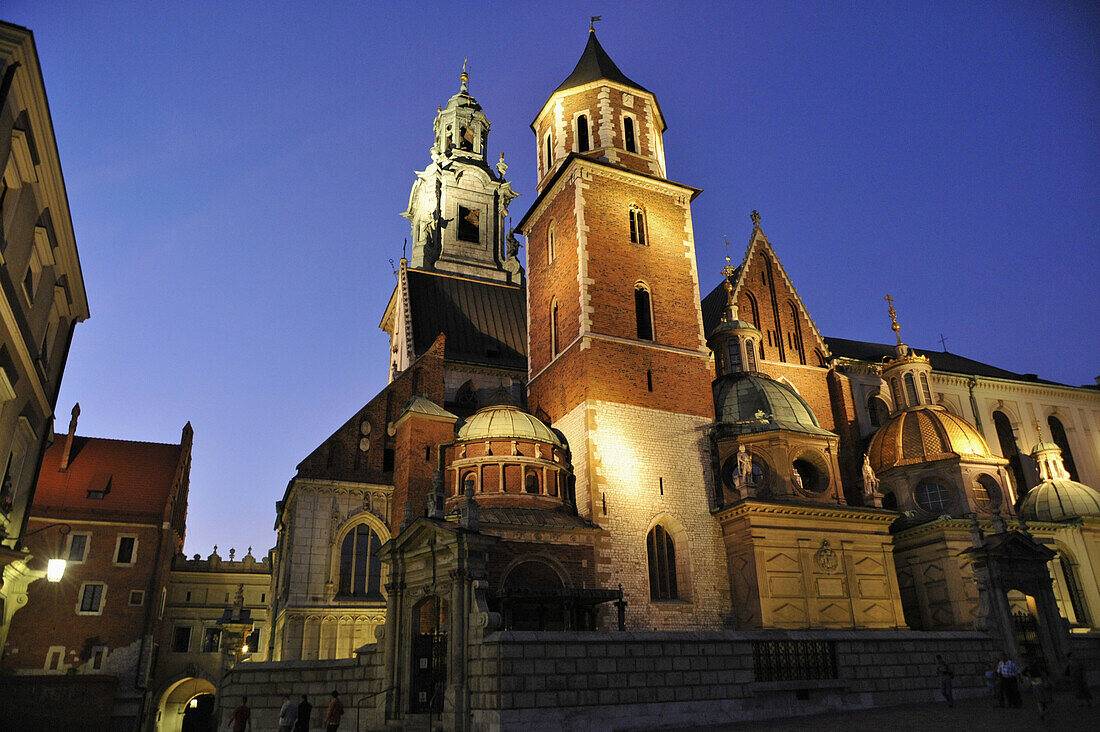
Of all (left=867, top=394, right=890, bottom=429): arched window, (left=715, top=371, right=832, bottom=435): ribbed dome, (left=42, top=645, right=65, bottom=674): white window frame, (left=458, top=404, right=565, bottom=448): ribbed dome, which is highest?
(left=867, top=394, right=890, bottom=429): arched window

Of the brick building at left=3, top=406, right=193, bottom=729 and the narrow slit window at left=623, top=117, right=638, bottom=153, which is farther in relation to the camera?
the brick building at left=3, top=406, right=193, bottom=729

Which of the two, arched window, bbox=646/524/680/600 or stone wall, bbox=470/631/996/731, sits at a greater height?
arched window, bbox=646/524/680/600

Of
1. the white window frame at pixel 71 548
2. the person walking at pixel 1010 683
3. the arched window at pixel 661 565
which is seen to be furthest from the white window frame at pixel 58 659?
the person walking at pixel 1010 683

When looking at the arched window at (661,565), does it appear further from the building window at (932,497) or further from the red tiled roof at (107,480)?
the red tiled roof at (107,480)

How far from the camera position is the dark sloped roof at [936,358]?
3956 cm

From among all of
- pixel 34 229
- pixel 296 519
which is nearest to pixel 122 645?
pixel 296 519

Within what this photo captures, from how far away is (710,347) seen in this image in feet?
108

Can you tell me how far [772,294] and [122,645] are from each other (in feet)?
102

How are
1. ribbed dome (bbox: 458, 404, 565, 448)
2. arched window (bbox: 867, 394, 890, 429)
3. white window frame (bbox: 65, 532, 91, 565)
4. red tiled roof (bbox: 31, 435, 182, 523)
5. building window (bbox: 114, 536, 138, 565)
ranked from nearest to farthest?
1. ribbed dome (bbox: 458, 404, 565, 448)
2. white window frame (bbox: 65, 532, 91, 565)
3. building window (bbox: 114, 536, 138, 565)
4. arched window (bbox: 867, 394, 890, 429)
5. red tiled roof (bbox: 31, 435, 182, 523)

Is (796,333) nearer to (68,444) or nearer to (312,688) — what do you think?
(312,688)

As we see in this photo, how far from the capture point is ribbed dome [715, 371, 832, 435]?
2803cm

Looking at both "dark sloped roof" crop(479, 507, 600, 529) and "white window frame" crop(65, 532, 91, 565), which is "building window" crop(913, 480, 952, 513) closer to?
"dark sloped roof" crop(479, 507, 600, 529)

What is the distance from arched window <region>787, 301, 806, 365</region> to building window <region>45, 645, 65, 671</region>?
32656mm

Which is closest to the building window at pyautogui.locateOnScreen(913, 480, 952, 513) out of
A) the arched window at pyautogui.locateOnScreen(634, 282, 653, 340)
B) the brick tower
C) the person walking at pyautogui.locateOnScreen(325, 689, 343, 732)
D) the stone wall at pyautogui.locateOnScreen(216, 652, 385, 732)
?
the brick tower
